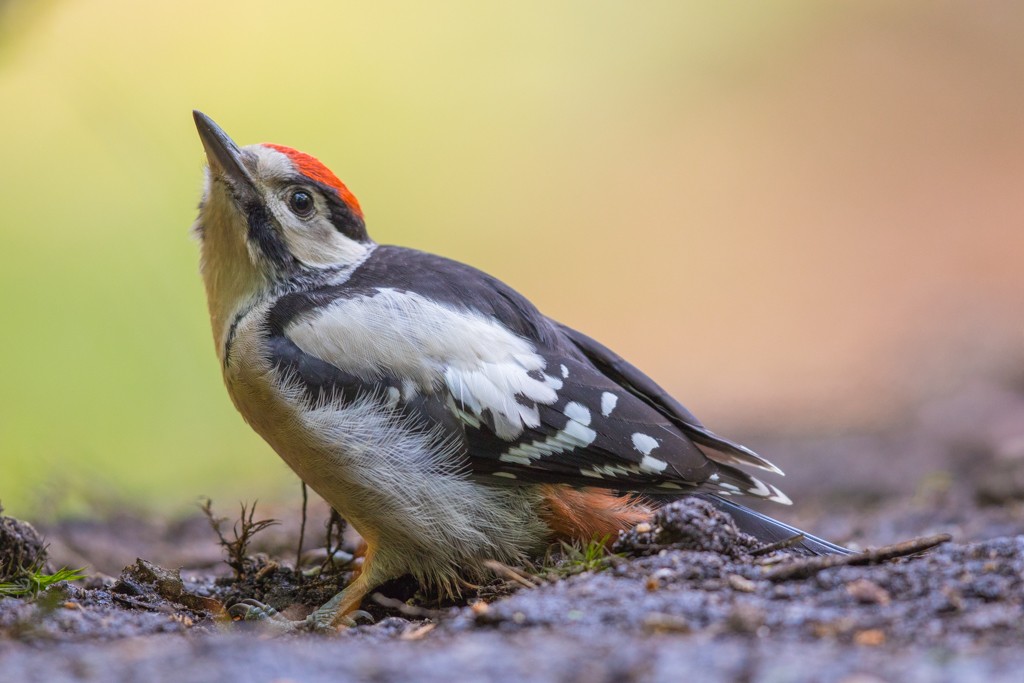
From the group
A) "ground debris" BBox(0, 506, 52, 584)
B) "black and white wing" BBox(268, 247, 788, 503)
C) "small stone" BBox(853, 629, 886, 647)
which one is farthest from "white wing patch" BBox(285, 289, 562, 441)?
"small stone" BBox(853, 629, 886, 647)

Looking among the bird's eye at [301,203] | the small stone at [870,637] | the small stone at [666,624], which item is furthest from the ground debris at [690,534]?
the bird's eye at [301,203]

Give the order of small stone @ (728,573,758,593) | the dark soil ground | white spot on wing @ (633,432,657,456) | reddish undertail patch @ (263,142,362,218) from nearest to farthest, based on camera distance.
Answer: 1. the dark soil ground
2. small stone @ (728,573,758,593)
3. white spot on wing @ (633,432,657,456)
4. reddish undertail patch @ (263,142,362,218)

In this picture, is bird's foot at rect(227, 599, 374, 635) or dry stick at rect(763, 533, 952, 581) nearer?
dry stick at rect(763, 533, 952, 581)

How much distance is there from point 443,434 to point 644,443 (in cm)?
69

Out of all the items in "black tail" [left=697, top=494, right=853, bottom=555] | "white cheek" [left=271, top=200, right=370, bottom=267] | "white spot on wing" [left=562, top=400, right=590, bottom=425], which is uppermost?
"white cheek" [left=271, top=200, right=370, bottom=267]

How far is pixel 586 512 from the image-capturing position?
137 inches

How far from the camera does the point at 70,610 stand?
116 inches

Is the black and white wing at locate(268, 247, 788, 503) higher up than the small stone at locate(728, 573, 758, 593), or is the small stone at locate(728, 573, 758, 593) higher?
the black and white wing at locate(268, 247, 788, 503)

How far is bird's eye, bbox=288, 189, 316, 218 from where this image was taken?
3.95m

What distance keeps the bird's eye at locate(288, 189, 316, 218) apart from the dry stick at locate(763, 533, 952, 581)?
222 cm

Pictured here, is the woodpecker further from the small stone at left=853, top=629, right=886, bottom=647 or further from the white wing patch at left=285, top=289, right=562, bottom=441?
the small stone at left=853, top=629, right=886, bottom=647

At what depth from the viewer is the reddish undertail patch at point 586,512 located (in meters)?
3.48

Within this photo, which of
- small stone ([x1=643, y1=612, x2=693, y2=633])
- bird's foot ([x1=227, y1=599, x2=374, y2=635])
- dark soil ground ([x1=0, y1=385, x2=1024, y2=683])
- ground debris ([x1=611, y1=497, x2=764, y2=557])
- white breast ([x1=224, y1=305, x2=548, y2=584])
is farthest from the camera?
white breast ([x1=224, y1=305, x2=548, y2=584])

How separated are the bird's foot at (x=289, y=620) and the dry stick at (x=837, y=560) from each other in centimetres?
133
